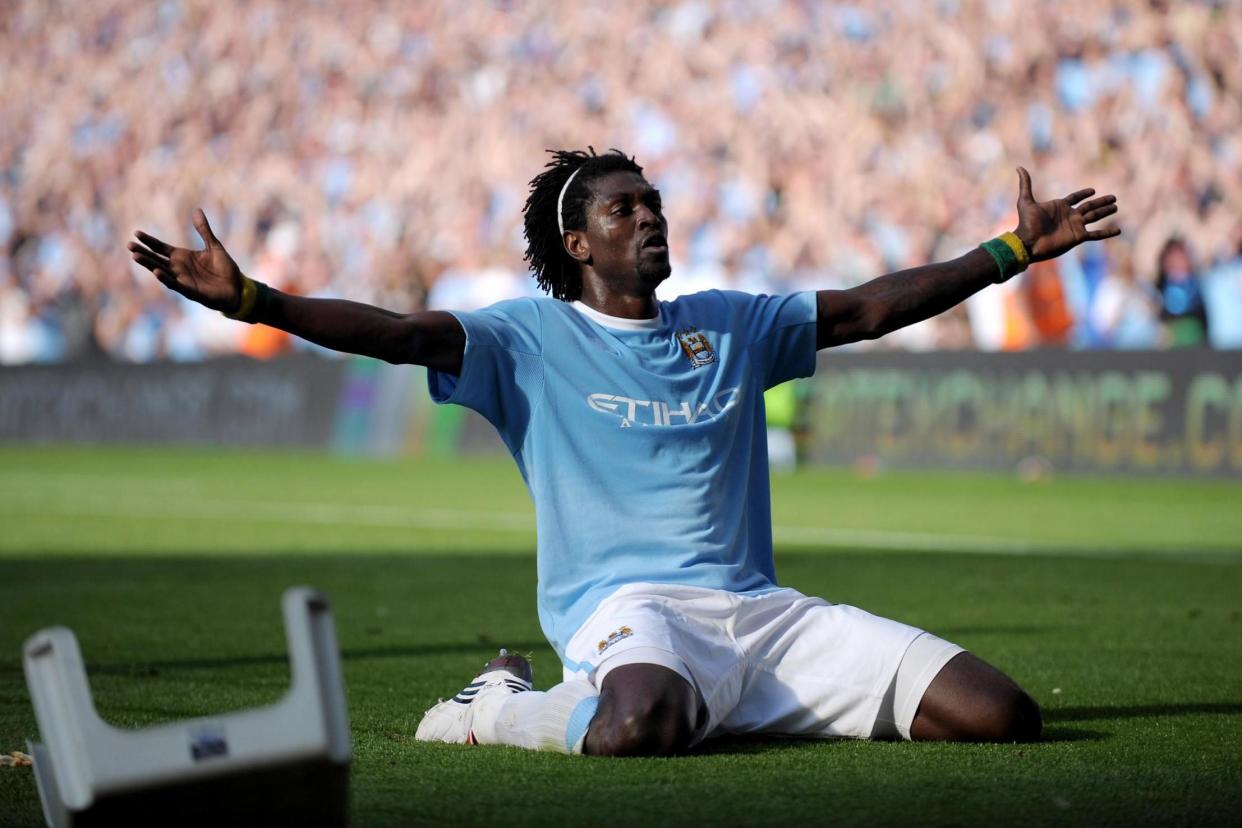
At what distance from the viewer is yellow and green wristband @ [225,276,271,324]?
4.76 meters

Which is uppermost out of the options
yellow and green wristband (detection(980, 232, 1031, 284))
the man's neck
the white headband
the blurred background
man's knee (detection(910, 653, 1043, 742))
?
the blurred background

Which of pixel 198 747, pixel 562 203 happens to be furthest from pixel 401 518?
pixel 198 747

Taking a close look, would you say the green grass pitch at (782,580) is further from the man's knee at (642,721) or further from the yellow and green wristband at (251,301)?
the yellow and green wristband at (251,301)

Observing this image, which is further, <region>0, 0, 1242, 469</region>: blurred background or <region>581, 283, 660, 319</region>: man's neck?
<region>0, 0, 1242, 469</region>: blurred background

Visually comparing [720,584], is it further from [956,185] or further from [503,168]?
[503,168]

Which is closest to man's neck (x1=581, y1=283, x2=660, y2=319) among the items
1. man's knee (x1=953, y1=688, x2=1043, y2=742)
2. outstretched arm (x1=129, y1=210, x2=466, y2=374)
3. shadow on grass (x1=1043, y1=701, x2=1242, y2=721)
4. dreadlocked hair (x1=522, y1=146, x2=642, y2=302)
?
dreadlocked hair (x1=522, y1=146, x2=642, y2=302)

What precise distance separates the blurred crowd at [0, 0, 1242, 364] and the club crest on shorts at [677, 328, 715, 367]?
15.0 m

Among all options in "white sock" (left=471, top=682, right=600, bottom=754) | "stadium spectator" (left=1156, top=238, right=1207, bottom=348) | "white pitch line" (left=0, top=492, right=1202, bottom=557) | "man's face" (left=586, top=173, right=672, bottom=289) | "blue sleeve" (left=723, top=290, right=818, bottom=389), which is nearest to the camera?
"white sock" (left=471, top=682, right=600, bottom=754)

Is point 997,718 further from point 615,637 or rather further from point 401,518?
point 401,518

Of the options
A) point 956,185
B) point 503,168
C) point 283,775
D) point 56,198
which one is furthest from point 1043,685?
point 56,198

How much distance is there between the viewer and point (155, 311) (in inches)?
1286

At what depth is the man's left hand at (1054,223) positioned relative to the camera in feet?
19.1

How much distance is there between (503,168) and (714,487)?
25790 mm

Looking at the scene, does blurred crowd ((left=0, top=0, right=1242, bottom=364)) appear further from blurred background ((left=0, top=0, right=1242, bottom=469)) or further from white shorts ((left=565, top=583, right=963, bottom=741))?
white shorts ((left=565, top=583, right=963, bottom=741))
